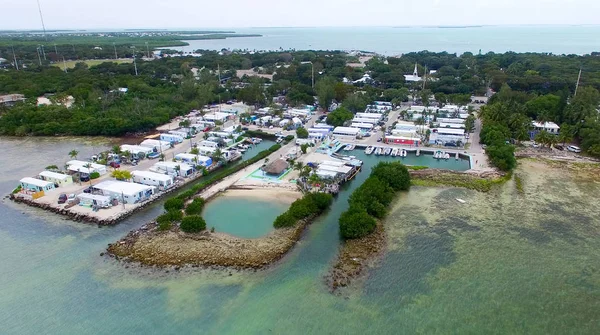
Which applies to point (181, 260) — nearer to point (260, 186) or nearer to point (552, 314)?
point (260, 186)

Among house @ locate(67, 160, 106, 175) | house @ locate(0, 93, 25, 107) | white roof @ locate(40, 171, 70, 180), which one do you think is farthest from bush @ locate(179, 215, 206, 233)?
house @ locate(0, 93, 25, 107)

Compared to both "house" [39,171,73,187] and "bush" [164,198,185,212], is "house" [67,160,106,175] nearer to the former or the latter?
"house" [39,171,73,187]

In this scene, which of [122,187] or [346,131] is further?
[346,131]

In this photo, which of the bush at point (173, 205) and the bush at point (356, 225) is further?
the bush at point (173, 205)

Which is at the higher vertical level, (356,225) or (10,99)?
(10,99)

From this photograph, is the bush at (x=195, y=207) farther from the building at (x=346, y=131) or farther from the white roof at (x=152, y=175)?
the building at (x=346, y=131)

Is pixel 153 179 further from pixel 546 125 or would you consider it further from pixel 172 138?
Result: pixel 546 125

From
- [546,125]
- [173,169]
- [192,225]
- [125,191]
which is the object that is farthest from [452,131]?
[125,191]

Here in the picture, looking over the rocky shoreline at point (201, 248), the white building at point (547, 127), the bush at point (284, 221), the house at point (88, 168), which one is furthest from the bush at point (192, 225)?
the white building at point (547, 127)
